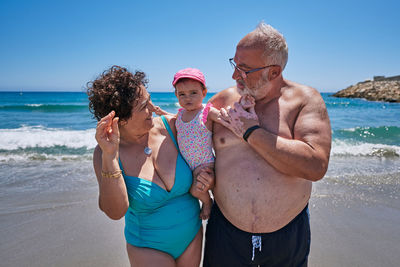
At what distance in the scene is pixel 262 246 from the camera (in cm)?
201

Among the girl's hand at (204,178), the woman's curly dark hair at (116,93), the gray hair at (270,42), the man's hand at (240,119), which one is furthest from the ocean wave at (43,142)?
the gray hair at (270,42)

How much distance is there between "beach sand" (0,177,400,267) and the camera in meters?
3.44

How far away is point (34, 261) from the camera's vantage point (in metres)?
3.37

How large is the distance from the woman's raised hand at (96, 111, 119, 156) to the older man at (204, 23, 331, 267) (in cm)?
80

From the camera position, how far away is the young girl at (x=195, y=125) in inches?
88.7

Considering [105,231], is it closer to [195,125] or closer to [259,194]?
[195,125]

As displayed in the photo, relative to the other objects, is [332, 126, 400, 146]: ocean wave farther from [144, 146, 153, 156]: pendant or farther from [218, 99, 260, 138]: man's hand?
[144, 146, 153, 156]: pendant

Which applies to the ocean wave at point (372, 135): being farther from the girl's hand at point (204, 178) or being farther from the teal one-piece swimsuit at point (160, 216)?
the teal one-piece swimsuit at point (160, 216)

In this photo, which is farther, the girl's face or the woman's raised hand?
the girl's face

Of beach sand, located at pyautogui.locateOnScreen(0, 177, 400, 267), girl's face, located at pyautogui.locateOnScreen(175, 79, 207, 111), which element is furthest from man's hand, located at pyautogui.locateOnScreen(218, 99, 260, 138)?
beach sand, located at pyautogui.locateOnScreen(0, 177, 400, 267)

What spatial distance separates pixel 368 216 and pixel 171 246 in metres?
3.88

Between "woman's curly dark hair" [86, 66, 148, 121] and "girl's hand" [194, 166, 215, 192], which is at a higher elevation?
"woman's curly dark hair" [86, 66, 148, 121]

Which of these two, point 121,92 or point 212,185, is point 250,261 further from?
point 121,92

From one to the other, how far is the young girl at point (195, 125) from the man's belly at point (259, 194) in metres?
0.26
